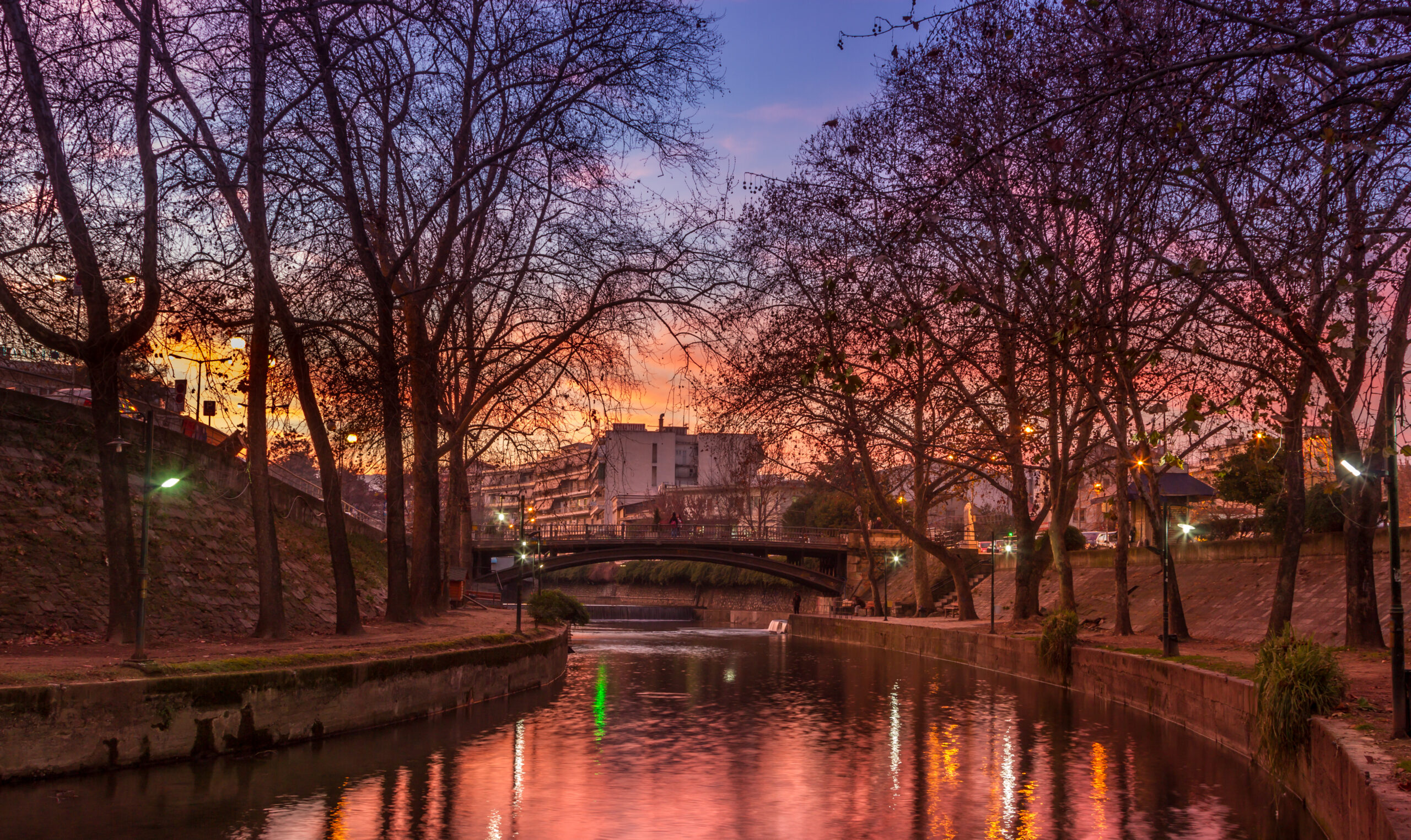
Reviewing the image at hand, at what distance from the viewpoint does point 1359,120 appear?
1120cm

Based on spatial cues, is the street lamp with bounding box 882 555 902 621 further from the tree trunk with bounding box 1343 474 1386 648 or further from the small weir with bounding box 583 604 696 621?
the tree trunk with bounding box 1343 474 1386 648

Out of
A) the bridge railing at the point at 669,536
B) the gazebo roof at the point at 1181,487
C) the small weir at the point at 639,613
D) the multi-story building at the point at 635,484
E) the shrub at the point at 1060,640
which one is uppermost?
the multi-story building at the point at 635,484

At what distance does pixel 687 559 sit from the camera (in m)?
68.6

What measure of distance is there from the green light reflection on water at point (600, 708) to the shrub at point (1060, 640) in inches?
402

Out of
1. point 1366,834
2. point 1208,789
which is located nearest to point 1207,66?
point 1366,834

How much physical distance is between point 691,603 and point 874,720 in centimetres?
6968

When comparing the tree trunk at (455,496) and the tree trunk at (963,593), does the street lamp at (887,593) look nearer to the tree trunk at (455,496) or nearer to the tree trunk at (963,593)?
the tree trunk at (963,593)

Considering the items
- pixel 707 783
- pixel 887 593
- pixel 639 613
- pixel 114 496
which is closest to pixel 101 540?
pixel 114 496

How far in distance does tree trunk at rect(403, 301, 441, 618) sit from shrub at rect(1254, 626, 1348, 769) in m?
15.3

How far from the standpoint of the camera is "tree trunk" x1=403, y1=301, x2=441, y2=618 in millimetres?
24359

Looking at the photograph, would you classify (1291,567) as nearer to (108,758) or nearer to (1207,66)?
(1207,66)

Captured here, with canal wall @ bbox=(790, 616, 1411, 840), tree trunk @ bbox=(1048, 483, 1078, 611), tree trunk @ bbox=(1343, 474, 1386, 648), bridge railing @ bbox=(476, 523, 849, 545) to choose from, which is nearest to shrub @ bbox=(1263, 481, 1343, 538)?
tree trunk @ bbox=(1048, 483, 1078, 611)

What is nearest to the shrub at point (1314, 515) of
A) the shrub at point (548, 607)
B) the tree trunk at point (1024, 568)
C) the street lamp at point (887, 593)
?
the tree trunk at point (1024, 568)

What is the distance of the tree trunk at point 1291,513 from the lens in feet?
70.3
